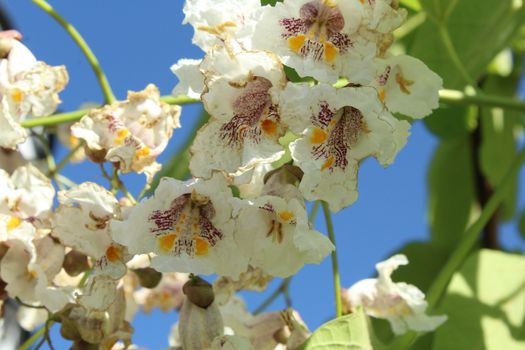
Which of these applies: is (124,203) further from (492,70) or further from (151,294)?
(492,70)

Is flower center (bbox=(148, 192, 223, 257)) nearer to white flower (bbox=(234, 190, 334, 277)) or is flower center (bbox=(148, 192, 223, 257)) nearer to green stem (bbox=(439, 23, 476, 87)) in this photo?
white flower (bbox=(234, 190, 334, 277))

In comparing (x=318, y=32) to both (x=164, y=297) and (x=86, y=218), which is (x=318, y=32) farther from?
(x=164, y=297)

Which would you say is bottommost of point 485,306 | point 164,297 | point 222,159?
point 164,297

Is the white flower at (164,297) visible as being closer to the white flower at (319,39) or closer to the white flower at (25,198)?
the white flower at (25,198)

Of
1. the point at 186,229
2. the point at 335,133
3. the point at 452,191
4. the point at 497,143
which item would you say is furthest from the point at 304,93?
the point at 452,191

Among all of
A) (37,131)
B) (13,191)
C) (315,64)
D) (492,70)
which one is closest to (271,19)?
(315,64)

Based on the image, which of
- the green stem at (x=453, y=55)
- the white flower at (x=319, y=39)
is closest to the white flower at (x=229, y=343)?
the white flower at (x=319, y=39)
